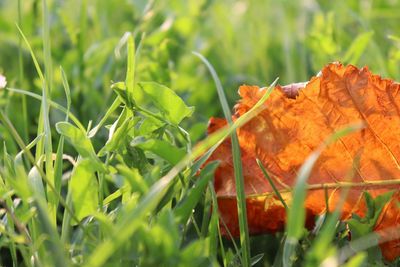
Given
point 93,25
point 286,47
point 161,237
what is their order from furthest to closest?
point 93,25 < point 286,47 < point 161,237

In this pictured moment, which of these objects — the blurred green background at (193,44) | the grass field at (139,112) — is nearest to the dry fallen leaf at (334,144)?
the grass field at (139,112)

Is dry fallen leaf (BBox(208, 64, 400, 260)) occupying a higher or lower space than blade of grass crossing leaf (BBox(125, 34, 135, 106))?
lower

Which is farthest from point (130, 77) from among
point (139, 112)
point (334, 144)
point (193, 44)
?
point (193, 44)

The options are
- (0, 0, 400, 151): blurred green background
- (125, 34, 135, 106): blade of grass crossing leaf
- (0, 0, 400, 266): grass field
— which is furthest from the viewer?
(0, 0, 400, 151): blurred green background

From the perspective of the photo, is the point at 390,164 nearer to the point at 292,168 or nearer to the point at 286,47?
the point at 292,168

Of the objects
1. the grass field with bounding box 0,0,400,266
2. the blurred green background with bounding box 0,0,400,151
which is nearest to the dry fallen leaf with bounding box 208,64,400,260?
the grass field with bounding box 0,0,400,266

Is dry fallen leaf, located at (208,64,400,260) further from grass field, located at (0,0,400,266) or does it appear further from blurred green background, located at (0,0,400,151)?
blurred green background, located at (0,0,400,151)

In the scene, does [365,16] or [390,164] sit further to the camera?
[365,16]

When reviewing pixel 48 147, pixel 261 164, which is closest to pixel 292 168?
pixel 261 164
